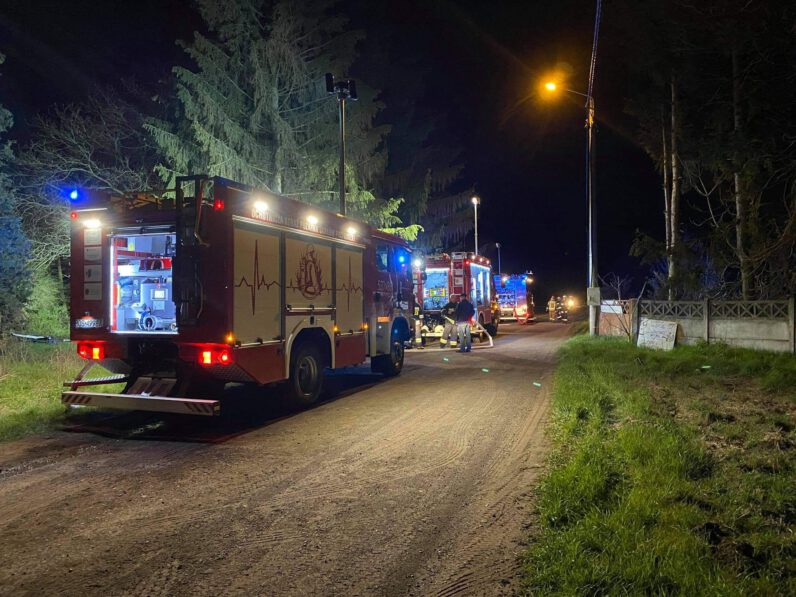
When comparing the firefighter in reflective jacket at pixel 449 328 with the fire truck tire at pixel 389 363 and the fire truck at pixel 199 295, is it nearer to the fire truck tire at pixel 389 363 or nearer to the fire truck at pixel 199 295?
the fire truck tire at pixel 389 363

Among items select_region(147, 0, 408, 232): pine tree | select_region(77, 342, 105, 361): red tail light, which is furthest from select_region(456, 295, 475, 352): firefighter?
select_region(77, 342, 105, 361): red tail light

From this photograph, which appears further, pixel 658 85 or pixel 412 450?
pixel 658 85

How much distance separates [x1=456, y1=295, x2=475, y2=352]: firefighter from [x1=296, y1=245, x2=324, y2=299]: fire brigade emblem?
29.6 feet

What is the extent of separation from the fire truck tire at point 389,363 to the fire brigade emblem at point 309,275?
→ 3293 millimetres

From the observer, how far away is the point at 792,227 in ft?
42.3

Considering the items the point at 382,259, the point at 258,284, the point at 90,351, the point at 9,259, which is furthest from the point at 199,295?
the point at 9,259

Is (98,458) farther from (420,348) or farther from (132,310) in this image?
(420,348)

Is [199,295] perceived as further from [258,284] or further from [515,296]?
[515,296]

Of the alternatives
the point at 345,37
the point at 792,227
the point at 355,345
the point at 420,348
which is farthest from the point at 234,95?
the point at 792,227

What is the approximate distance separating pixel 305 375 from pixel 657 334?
11.8 m

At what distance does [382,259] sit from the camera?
12898mm

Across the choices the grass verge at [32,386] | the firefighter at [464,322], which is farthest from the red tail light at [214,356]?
the firefighter at [464,322]

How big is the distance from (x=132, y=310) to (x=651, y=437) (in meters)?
7.09

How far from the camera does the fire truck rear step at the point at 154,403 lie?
24.3 ft
